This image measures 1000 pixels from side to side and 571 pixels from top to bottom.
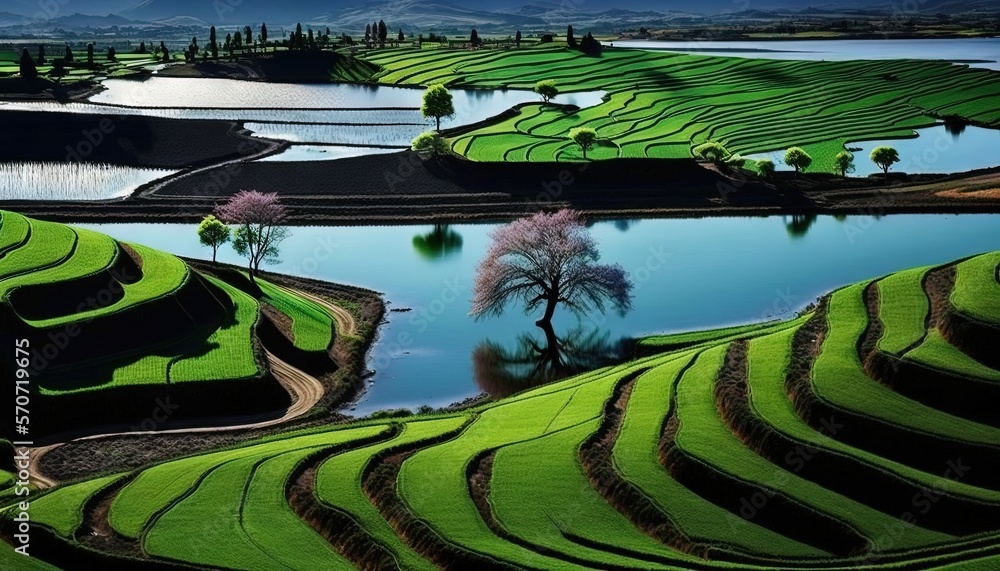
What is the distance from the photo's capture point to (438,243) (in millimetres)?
82062

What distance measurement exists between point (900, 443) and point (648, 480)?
29.0ft

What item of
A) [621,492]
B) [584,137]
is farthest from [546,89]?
[621,492]

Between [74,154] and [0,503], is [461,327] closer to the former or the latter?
[0,503]

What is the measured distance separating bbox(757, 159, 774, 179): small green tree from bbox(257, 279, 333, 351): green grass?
45.6 meters

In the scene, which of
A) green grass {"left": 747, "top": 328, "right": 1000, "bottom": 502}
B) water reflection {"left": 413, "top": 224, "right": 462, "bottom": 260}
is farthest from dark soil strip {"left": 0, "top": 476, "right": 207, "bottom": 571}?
water reflection {"left": 413, "top": 224, "right": 462, "bottom": 260}

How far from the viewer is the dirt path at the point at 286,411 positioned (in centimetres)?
4392

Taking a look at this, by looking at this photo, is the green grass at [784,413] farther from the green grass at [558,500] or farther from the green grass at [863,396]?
the green grass at [558,500]

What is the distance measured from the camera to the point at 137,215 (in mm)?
88750

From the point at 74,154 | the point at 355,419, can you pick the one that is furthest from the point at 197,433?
the point at 74,154

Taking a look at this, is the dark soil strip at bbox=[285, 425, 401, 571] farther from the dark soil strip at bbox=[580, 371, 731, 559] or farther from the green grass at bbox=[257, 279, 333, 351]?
the green grass at bbox=[257, 279, 333, 351]

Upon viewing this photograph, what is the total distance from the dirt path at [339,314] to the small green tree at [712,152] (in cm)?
4487

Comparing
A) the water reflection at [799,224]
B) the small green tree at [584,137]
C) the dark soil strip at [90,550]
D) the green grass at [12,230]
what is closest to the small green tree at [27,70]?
the small green tree at [584,137]

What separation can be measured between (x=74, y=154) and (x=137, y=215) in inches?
1046

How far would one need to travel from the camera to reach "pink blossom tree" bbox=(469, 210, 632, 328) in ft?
203
